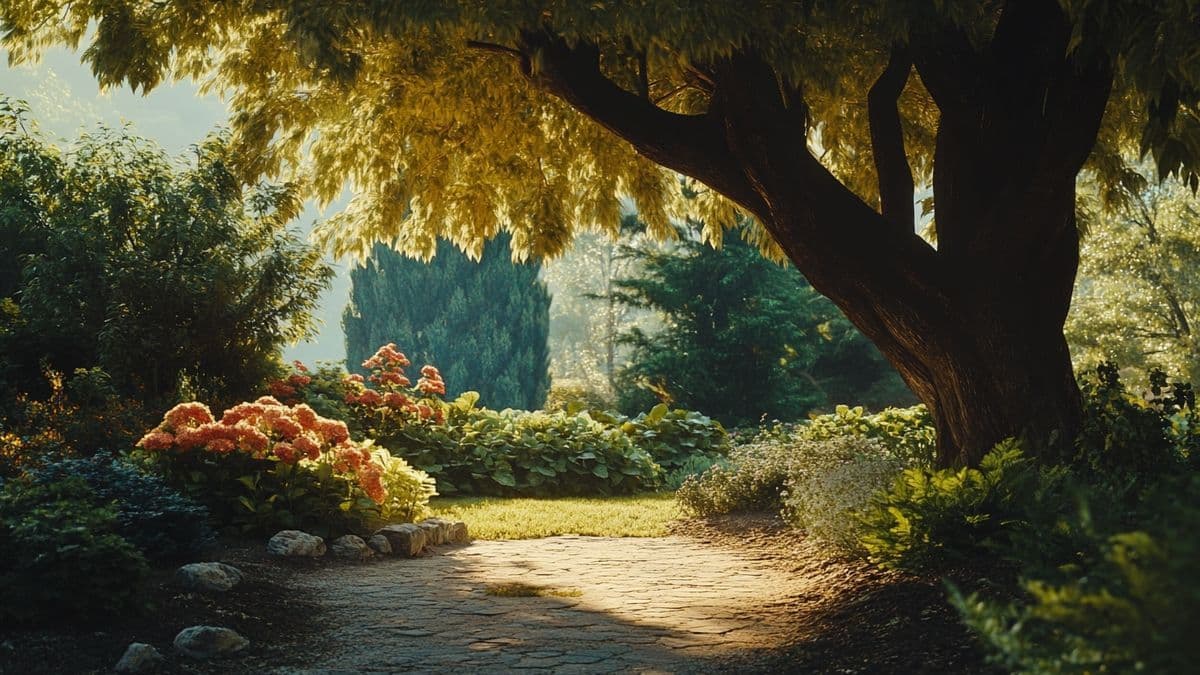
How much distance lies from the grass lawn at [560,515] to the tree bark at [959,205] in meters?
3.81

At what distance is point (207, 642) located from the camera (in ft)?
16.6

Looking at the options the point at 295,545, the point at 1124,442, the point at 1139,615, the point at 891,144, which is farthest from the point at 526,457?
the point at 1139,615

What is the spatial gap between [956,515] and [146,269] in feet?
27.6

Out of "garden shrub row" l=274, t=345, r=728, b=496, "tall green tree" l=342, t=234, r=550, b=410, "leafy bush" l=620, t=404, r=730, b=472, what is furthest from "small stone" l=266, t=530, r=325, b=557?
"tall green tree" l=342, t=234, r=550, b=410

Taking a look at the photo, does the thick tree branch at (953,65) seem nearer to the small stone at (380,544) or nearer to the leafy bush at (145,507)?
the small stone at (380,544)

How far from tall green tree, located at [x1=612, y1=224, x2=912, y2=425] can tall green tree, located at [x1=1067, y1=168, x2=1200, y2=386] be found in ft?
17.5

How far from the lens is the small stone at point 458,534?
916 cm

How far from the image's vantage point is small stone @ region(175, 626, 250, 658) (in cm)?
500

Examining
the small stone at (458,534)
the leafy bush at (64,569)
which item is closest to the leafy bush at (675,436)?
the small stone at (458,534)

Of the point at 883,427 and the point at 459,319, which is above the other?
the point at 459,319

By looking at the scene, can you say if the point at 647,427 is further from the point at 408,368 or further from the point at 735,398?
the point at 408,368

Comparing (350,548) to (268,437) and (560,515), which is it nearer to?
(268,437)

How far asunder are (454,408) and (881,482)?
8.25m

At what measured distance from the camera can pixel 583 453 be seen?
1395 centimetres
